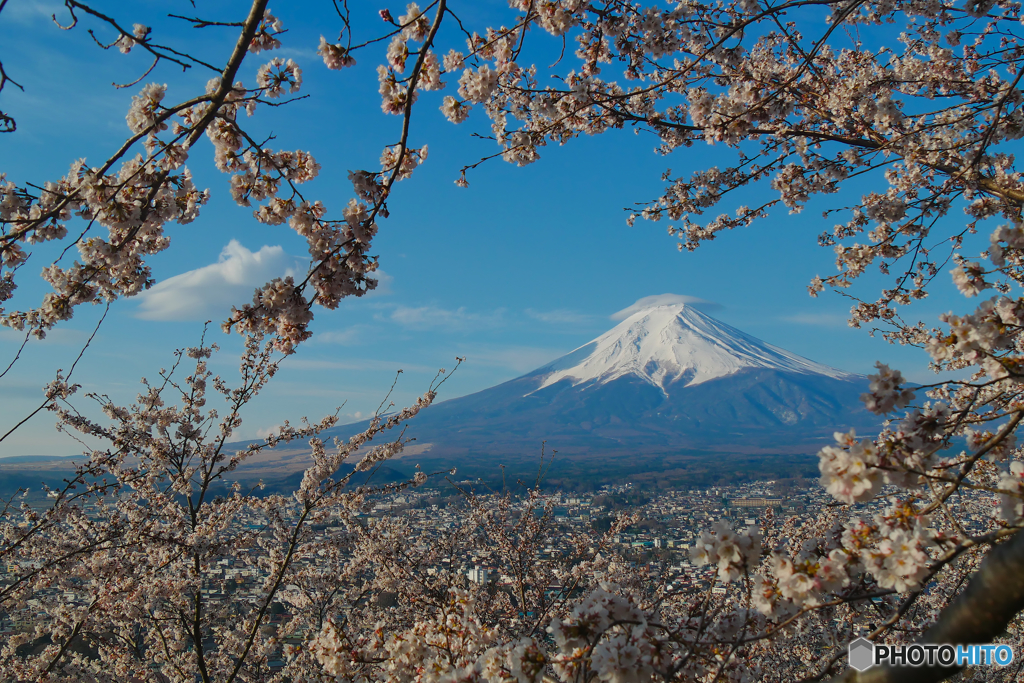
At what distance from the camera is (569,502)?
22750 millimetres

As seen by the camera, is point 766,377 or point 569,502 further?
point 766,377

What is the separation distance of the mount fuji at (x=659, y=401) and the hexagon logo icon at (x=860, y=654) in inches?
2675


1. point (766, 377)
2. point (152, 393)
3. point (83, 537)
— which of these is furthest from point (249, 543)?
point (766, 377)

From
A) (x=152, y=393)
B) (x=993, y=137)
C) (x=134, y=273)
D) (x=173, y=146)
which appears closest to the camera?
(x=173, y=146)

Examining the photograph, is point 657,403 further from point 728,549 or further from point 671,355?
point 728,549

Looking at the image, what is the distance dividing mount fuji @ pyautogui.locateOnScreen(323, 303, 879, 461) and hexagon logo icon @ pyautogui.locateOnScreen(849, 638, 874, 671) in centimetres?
6795

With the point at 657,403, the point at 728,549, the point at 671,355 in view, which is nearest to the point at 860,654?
the point at 728,549

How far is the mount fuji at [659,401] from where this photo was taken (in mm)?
83812

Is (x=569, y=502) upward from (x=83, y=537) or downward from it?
downward

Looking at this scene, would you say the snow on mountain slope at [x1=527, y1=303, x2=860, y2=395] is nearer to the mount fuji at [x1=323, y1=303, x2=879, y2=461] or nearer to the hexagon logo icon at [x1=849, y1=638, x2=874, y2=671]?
the mount fuji at [x1=323, y1=303, x2=879, y2=461]

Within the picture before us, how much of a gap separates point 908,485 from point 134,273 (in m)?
3.61

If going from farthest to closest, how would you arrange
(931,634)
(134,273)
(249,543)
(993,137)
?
(249,543) → (993,137) → (134,273) → (931,634)

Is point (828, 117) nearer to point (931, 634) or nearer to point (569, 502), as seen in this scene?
point (931, 634)

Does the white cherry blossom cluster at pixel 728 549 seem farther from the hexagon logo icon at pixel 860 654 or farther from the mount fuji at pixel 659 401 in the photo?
the mount fuji at pixel 659 401
